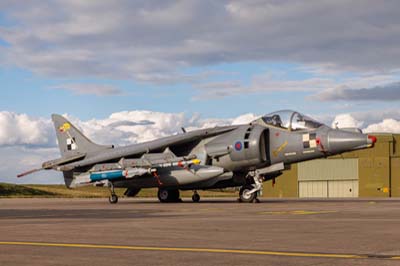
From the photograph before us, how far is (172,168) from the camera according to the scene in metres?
32.7

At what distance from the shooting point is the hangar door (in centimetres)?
6881

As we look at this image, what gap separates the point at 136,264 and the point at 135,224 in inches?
298

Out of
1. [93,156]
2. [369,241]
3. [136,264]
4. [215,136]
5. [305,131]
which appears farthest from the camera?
[93,156]

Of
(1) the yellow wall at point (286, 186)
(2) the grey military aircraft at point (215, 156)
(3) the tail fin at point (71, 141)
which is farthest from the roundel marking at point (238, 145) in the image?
(1) the yellow wall at point (286, 186)

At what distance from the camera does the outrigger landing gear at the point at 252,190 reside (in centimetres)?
3117

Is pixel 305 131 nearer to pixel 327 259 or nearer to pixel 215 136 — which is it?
pixel 215 136

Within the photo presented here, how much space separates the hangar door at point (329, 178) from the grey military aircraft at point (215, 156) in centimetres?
3732

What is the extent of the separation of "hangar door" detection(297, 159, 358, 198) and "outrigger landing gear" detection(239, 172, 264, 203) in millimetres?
38843

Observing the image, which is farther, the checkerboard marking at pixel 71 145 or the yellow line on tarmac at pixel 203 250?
the checkerboard marking at pixel 71 145

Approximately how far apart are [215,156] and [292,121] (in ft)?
13.5

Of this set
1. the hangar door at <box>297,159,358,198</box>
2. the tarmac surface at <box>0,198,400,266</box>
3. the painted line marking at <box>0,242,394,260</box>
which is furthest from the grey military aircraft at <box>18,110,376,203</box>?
the hangar door at <box>297,159,358,198</box>

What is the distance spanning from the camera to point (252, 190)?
31312 mm

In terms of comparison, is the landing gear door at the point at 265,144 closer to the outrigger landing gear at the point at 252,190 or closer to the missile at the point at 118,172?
the outrigger landing gear at the point at 252,190

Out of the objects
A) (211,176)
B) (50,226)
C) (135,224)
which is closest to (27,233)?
(50,226)
